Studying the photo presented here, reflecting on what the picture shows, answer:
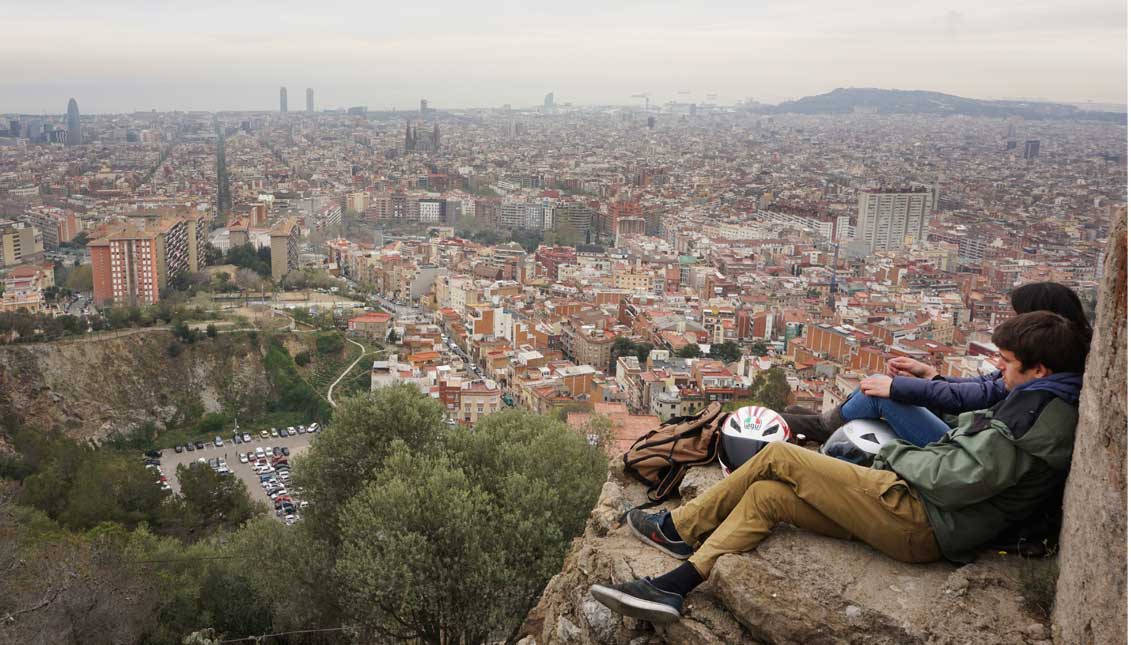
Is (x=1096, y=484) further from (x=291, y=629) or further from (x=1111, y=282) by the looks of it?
(x=291, y=629)

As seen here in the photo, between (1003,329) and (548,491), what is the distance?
3.04 metres

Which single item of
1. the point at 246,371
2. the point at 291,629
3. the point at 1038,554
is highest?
the point at 1038,554

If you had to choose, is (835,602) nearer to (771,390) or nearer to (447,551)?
(447,551)

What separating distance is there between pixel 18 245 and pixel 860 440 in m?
41.2

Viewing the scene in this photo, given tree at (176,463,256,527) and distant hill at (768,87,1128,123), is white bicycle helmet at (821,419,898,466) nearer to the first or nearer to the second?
tree at (176,463,256,527)

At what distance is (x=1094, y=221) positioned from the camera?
27703 millimetres

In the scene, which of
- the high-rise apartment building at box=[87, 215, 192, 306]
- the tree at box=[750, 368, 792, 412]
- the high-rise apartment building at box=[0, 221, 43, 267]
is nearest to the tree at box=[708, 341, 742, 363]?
the tree at box=[750, 368, 792, 412]

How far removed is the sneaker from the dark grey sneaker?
18cm

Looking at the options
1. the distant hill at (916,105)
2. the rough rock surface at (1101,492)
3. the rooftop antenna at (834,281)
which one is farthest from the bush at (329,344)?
the distant hill at (916,105)

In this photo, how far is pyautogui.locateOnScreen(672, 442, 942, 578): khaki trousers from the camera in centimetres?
189

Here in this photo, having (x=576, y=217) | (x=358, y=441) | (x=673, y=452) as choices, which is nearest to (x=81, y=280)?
(x=576, y=217)

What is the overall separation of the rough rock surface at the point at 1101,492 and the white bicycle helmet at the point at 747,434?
0.94 m

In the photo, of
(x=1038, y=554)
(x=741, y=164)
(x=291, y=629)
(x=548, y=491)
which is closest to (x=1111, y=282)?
(x=1038, y=554)

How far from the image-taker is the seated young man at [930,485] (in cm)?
179
